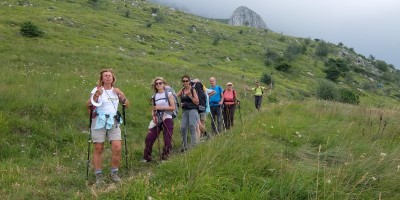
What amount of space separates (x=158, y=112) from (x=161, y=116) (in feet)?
0.44

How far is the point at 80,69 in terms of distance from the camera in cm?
2105

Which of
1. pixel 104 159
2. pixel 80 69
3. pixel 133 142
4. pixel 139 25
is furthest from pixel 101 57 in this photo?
pixel 139 25

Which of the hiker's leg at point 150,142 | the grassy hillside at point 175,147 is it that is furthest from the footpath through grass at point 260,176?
the hiker's leg at point 150,142

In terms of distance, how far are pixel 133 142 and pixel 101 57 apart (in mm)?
16581

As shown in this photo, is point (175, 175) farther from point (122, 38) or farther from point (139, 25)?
point (139, 25)

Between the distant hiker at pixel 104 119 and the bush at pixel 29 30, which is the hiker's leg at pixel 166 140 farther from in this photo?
the bush at pixel 29 30

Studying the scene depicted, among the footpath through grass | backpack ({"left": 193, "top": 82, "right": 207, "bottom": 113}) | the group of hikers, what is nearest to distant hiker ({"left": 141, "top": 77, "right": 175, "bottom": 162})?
the group of hikers

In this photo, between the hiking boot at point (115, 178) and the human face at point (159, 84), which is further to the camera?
the human face at point (159, 84)

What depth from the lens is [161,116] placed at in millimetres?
9000

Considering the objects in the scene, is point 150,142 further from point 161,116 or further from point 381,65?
point 381,65

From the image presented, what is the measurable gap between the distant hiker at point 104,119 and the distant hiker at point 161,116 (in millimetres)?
1640

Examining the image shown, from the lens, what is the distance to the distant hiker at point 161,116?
8898 millimetres

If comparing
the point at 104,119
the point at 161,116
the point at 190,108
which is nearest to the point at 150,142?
the point at 161,116

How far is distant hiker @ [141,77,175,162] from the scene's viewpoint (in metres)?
8.90
